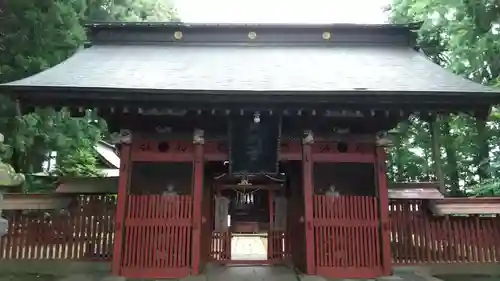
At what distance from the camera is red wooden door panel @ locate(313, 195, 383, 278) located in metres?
7.14

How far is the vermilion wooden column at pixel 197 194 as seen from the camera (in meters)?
7.02

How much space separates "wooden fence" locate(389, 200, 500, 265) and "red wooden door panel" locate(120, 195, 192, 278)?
398cm

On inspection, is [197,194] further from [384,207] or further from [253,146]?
[384,207]

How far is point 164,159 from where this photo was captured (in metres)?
7.41

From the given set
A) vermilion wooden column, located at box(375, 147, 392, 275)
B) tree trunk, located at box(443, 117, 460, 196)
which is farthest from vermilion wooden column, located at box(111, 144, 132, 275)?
tree trunk, located at box(443, 117, 460, 196)

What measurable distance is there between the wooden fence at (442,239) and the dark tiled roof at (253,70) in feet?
8.11

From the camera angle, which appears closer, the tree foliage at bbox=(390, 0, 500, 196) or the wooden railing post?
the wooden railing post

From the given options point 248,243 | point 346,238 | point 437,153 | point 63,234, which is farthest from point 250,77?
point 437,153

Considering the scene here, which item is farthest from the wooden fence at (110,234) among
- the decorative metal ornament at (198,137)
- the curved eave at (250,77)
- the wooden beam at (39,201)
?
the curved eave at (250,77)

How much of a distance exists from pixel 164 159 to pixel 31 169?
692 cm

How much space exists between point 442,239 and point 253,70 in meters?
4.93

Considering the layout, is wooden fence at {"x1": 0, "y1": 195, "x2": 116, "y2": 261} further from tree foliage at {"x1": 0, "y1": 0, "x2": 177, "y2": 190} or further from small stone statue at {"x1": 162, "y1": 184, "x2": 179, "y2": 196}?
tree foliage at {"x1": 0, "y1": 0, "x2": 177, "y2": 190}

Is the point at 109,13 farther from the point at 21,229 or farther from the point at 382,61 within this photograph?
the point at 382,61

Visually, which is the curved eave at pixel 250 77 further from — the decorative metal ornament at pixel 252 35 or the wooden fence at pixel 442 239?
the wooden fence at pixel 442 239
